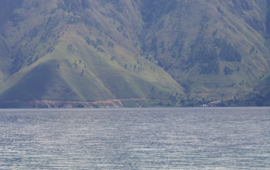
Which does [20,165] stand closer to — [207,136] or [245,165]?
[245,165]

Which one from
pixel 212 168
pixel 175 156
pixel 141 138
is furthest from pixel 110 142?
pixel 212 168

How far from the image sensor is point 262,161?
7538 centimetres

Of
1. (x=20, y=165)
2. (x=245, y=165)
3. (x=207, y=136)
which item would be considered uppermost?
(x=20, y=165)

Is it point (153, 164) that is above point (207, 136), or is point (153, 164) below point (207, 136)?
above

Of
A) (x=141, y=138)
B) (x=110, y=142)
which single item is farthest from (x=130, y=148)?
(x=141, y=138)

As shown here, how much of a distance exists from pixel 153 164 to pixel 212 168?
11345mm

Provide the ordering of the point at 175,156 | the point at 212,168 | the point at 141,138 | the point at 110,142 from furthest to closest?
the point at 141,138, the point at 110,142, the point at 175,156, the point at 212,168

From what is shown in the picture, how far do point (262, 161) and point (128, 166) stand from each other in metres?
26.2

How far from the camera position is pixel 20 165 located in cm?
7375

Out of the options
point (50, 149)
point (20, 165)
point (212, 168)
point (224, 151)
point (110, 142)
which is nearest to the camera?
point (212, 168)

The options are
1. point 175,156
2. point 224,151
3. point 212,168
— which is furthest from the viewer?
point 224,151

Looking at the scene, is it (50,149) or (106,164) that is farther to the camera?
(50,149)

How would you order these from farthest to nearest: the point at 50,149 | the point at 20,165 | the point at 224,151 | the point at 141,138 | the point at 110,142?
the point at 141,138 → the point at 110,142 → the point at 50,149 → the point at 224,151 → the point at 20,165

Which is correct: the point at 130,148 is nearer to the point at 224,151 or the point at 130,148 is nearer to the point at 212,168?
the point at 224,151
